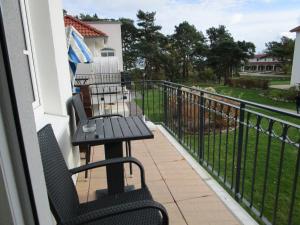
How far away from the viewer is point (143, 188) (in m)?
1.79

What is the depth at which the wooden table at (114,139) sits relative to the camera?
213cm

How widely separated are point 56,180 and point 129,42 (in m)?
30.0

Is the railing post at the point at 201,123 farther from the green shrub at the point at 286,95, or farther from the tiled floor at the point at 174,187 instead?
the green shrub at the point at 286,95

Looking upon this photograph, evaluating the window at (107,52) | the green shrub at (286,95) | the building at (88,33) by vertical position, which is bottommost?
the green shrub at (286,95)

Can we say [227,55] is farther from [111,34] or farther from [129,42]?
[111,34]

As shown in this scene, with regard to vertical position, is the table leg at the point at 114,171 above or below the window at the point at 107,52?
below

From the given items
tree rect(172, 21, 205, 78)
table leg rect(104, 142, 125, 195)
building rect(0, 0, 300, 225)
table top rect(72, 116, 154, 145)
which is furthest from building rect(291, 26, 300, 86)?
table leg rect(104, 142, 125, 195)

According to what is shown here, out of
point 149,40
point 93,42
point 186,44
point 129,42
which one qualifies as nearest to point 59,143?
point 93,42

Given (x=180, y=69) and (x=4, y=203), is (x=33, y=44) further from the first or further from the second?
(x=180, y=69)

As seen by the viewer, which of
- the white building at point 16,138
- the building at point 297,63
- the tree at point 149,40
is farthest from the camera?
the tree at point 149,40

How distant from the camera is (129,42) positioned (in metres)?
29.8

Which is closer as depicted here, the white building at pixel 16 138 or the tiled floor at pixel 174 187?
the white building at pixel 16 138

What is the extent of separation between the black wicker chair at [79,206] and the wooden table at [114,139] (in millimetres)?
403

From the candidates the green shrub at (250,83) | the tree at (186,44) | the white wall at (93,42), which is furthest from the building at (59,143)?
the tree at (186,44)
